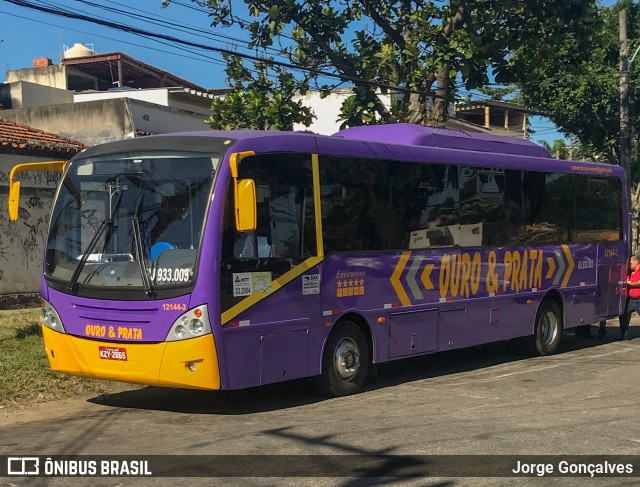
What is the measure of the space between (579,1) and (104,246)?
13.3 meters

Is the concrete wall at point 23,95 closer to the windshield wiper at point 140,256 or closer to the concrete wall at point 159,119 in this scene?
the concrete wall at point 159,119

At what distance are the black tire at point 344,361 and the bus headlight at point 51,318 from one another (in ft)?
9.73

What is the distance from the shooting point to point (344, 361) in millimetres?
9578

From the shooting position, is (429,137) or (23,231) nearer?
(429,137)

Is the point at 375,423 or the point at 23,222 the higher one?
the point at 23,222

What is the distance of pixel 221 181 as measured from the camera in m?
8.09

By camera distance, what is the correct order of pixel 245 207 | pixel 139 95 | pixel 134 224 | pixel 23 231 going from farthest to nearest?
pixel 139 95 → pixel 23 231 → pixel 134 224 → pixel 245 207

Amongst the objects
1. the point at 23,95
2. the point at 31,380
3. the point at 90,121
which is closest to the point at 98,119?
the point at 90,121

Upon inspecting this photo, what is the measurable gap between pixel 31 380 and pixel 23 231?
7.95m

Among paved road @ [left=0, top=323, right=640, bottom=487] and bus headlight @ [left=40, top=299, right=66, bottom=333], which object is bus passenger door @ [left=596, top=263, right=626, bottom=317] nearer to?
paved road @ [left=0, top=323, right=640, bottom=487]

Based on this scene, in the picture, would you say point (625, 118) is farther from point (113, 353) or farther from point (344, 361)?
point (113, 353)

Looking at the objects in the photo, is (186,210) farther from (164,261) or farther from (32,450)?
(32,450)

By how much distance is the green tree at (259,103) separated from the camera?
64.6 ft

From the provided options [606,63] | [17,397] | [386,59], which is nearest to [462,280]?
[17,397]
